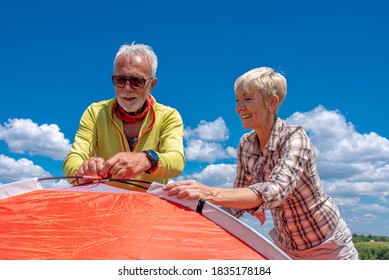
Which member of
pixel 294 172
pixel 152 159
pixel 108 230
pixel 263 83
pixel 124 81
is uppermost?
pixel 124 81

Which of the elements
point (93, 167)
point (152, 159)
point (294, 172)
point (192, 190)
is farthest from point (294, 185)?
point (93, 167)

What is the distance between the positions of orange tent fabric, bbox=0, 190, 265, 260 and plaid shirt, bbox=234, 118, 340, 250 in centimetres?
39

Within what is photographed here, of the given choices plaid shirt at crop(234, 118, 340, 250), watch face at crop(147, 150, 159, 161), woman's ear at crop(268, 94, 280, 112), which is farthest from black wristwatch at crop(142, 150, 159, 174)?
woman's ear at crop(268, 94, 280, 112)

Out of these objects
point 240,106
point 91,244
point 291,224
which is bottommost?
point 91,244

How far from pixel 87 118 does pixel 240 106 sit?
1.34m

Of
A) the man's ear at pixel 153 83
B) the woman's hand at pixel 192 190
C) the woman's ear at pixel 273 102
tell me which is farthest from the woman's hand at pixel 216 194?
the man's ear at pixel 153 83

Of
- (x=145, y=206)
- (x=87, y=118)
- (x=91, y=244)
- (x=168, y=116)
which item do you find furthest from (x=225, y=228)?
(x=87, y=118)

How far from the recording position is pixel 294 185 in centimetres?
253

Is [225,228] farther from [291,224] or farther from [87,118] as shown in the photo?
[87,118]

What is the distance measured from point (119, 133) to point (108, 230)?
144cm

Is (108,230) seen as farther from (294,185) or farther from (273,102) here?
(273,102)

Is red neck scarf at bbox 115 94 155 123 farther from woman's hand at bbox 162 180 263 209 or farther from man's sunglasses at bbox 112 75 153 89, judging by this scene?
woman's hand at bbox 162 180 263 209

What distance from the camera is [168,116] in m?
3.65

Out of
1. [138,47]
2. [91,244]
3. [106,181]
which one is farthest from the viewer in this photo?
[138,47]
